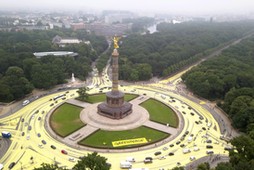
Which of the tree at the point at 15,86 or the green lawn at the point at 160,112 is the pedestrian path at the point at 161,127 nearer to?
the green lawn at the point at 160,112

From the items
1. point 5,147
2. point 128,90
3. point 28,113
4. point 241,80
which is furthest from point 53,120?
point 241,80

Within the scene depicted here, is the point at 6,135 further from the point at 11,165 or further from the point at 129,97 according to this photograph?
the point at 129,97

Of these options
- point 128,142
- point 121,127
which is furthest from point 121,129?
point 128,142

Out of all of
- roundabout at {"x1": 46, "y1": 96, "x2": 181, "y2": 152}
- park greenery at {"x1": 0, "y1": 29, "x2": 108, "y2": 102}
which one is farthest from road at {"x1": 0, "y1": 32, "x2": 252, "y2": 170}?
park greenery at {"x1": 0, "y1": 29, "x2": 108, "y2": 102}

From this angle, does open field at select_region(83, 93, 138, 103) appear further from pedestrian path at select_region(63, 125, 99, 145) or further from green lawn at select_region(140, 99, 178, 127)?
pedestrian path at select_region(63, 125, 99, 145)

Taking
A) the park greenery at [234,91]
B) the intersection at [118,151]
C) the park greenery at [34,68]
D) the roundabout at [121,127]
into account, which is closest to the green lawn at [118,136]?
the roundabout at [121,127]

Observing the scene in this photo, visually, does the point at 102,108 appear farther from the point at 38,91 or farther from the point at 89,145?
the point at 38,91
